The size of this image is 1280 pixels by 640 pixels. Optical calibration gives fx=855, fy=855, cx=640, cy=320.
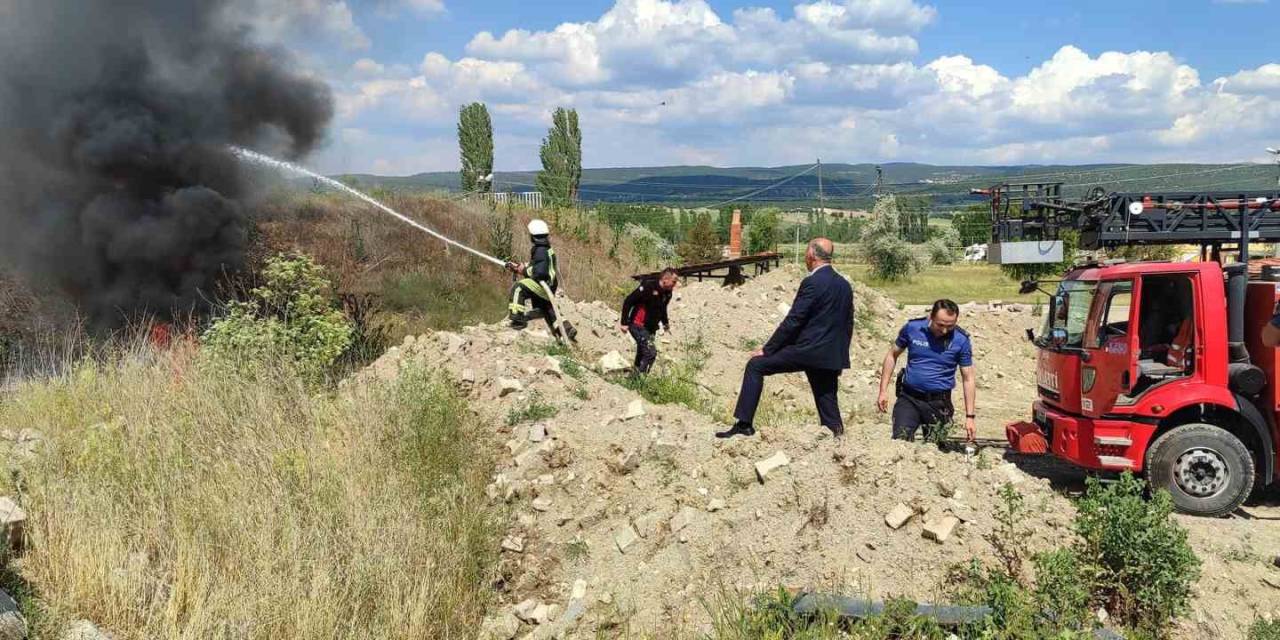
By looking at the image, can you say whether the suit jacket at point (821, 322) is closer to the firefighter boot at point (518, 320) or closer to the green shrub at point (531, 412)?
the green shrub at point (531, 412)

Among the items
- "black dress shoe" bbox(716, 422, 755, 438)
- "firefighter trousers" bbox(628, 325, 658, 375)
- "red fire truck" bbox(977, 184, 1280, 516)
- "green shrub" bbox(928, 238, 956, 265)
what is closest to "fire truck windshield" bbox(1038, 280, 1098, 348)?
"red fire truck" bbox(977, 184, 1280, 516)

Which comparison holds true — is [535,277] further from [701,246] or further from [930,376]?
[701,246]

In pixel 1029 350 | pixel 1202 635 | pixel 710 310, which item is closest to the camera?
pixel 1202 635

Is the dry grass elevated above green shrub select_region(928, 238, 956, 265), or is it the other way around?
the dry grass

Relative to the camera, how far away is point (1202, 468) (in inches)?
269

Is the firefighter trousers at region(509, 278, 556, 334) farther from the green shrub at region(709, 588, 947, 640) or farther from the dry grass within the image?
the green shrub at region(709, 588, 947, 640)

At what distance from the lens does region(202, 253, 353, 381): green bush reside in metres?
8.05

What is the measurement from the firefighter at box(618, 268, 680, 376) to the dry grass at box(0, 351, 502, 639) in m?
2.66

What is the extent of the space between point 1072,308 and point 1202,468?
1.61 metres

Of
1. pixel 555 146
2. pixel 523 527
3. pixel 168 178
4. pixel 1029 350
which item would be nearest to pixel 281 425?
pixel 523 527

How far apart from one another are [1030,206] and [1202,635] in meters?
5.20

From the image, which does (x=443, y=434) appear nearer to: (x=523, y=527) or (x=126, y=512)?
(x=523, y=527)

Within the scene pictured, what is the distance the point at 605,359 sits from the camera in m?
9.86

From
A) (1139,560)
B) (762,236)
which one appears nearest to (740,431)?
(1139,560)
